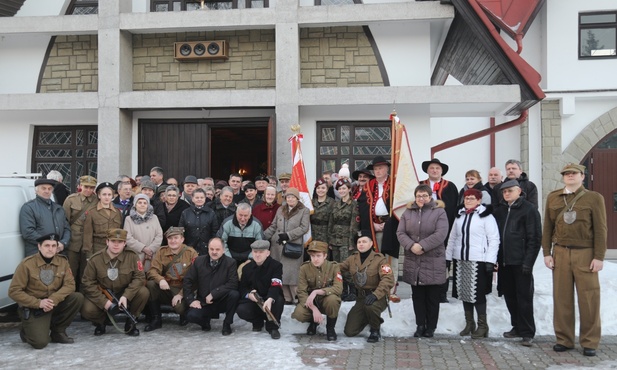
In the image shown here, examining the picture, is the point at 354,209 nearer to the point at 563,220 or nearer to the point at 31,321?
the point at 563,220

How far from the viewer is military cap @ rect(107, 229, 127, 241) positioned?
6.96 metres

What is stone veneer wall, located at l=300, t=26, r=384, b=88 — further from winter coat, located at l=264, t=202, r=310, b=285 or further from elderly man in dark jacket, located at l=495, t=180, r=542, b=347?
elderly man in dark jacket, located at l=495, t=180, r=542, b=347

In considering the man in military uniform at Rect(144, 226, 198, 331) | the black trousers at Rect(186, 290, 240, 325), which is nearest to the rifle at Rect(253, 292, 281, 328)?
the black trousers at Rect(186, 290, 240, 325)

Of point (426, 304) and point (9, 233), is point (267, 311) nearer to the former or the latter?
point (426, 304)

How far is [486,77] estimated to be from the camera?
10875 millimetres

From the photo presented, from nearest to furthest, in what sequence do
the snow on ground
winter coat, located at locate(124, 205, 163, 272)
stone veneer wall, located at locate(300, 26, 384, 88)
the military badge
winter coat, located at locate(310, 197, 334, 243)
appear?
the snow on ground < the military badge < winter coat, located at locate(124, 205, 163, 272) < winter coat, located at locate(310, 197, 334, 243) < stone veneer wall, located at locate(300, 26, 384, 88)

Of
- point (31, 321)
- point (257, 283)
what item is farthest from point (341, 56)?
point (31, 321)

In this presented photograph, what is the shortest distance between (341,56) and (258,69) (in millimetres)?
1673

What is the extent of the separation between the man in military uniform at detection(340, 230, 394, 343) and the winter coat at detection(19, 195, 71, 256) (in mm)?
3802

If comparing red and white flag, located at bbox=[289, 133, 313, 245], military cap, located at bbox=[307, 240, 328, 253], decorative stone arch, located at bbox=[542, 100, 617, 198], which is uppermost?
decorative stone arch, located at bbox=[542, 100, 617, 198]

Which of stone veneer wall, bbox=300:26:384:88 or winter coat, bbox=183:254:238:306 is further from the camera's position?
stone veneer wall, bbox=300:26:384:88

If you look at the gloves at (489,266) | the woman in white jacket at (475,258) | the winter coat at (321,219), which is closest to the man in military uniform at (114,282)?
the winter coat at (321,219)

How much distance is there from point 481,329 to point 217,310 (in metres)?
3.33

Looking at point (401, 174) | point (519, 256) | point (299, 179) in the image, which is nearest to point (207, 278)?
point (299, 179)
